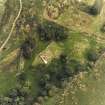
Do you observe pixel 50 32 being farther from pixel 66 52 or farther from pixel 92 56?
pixel 92 56

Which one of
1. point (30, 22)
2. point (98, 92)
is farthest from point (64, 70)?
point (30, 22)

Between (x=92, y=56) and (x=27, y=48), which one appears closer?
(x=27, y=48)

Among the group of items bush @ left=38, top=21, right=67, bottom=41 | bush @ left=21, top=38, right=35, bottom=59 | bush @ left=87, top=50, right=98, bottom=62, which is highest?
bush @ left=38, top=21, right=67, bottom=41

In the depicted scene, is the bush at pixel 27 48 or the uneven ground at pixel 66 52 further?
the bush at pixel 27 48

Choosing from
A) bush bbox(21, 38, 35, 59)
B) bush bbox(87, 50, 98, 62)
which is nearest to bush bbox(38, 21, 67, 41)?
bush bbox(21, 38, 35, 59)

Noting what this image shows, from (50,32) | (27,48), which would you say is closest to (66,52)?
(50,32)

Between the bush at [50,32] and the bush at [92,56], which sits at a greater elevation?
the bush at [50,32]

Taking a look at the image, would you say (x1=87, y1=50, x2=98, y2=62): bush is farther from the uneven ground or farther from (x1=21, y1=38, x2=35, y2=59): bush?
(x1=21, y1=38, x2=35, y2=59): bush

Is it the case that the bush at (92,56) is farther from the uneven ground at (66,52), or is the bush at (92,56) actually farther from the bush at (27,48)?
the bush at (27,48)

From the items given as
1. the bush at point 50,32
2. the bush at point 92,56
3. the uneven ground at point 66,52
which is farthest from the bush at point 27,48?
the bush at point 92,56
